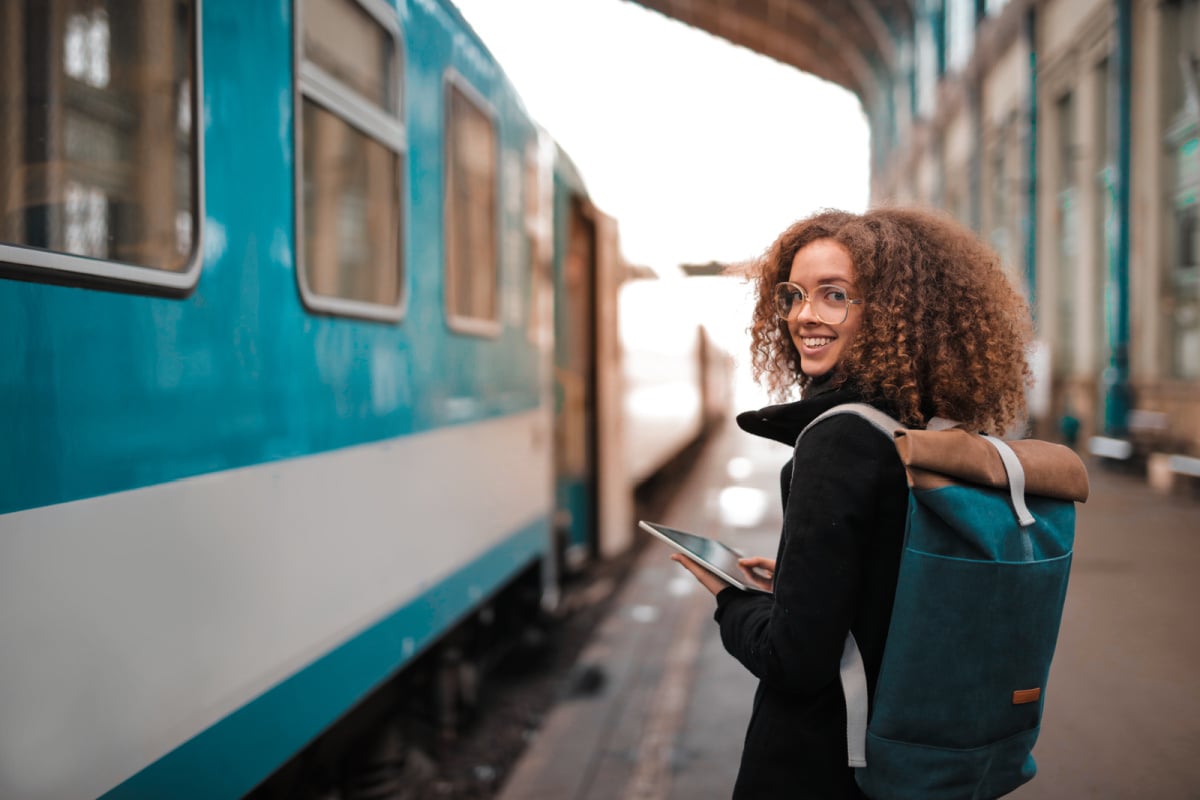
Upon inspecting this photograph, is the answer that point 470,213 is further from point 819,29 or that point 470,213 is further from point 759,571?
point 819,29

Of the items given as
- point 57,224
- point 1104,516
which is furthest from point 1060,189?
point 57,224

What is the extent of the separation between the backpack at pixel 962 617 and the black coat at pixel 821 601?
40mm

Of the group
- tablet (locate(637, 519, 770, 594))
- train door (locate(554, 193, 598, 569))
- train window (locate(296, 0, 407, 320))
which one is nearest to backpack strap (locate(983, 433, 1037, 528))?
tablet (locate(637, 519, 770, 594))

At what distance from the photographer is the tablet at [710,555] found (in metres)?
1.77

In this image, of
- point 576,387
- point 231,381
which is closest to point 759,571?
point 231,381

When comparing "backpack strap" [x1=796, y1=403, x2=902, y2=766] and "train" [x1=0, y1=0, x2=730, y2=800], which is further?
"train" [x1=0, y1=0, x2=730, y2=800]

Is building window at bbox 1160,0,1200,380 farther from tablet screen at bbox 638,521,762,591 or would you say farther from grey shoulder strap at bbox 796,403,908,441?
grey shoulder strap at bbox 796,403,908,441

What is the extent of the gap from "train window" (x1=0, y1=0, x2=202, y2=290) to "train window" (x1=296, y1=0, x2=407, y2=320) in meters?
0.52

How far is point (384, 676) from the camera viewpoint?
332cm

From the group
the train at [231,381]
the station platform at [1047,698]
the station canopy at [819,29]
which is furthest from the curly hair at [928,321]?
the station canopy at [819,29]

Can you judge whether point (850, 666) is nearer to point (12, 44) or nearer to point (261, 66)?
point (12, 44)

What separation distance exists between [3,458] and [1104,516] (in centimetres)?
940

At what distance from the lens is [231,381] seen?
2.41 metres

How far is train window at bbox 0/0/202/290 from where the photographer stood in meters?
1.84
